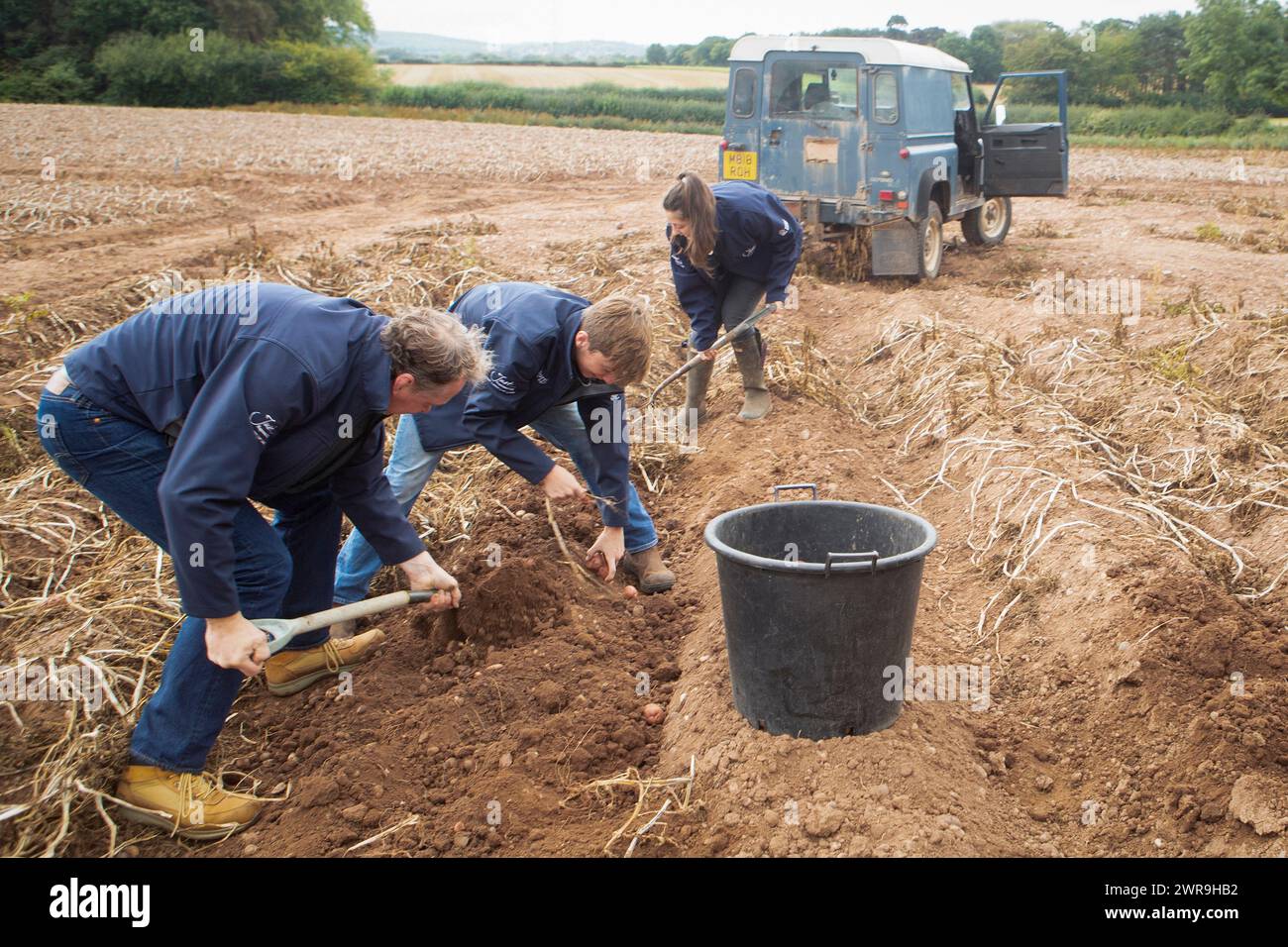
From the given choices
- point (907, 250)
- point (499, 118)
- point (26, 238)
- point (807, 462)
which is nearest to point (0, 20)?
point (499, 118)

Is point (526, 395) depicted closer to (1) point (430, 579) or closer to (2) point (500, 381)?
(2) point (500, 381)

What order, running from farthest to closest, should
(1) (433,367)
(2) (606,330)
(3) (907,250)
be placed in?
(3) (907,250), (2) (606,330), (1) (433,367)

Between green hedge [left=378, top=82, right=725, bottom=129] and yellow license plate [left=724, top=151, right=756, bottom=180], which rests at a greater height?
green hedge [left=378, top=82, right=725, bottom=129]

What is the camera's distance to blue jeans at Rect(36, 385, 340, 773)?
276 centimetres

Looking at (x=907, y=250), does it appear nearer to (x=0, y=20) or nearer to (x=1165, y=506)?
(x=1165, y=506)

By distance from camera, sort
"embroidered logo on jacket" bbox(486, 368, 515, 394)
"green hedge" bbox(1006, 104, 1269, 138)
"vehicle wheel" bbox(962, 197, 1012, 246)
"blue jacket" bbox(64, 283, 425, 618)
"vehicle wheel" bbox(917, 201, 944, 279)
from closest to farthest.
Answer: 1. "blue jacket" bbox(64, 283, 425, 618)
2. "embroidered logo on jacket" bbox(486, 368, 515, 394)
3. "vehicle wheel" bbox(917, 201, 944, 279)
4. "vehicle wheel" bbox(962, 197, 1012, 246)
5. "green hedge" bbox(1006, 104, 1269, 138)

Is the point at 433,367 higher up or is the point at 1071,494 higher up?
the point at 433,367

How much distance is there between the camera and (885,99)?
30.5 feet

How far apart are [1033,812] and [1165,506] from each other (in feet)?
7.67

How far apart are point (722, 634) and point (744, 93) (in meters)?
7.37

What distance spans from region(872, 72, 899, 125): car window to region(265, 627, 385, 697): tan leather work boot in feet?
24.3

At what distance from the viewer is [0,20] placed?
4147cm

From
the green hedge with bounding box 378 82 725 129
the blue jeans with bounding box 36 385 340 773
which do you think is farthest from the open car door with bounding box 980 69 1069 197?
the green hedge with bounding box 378 82 725 129

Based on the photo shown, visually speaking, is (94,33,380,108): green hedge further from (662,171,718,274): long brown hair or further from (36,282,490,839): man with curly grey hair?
(36,282,490,839): man with curly grey hair
